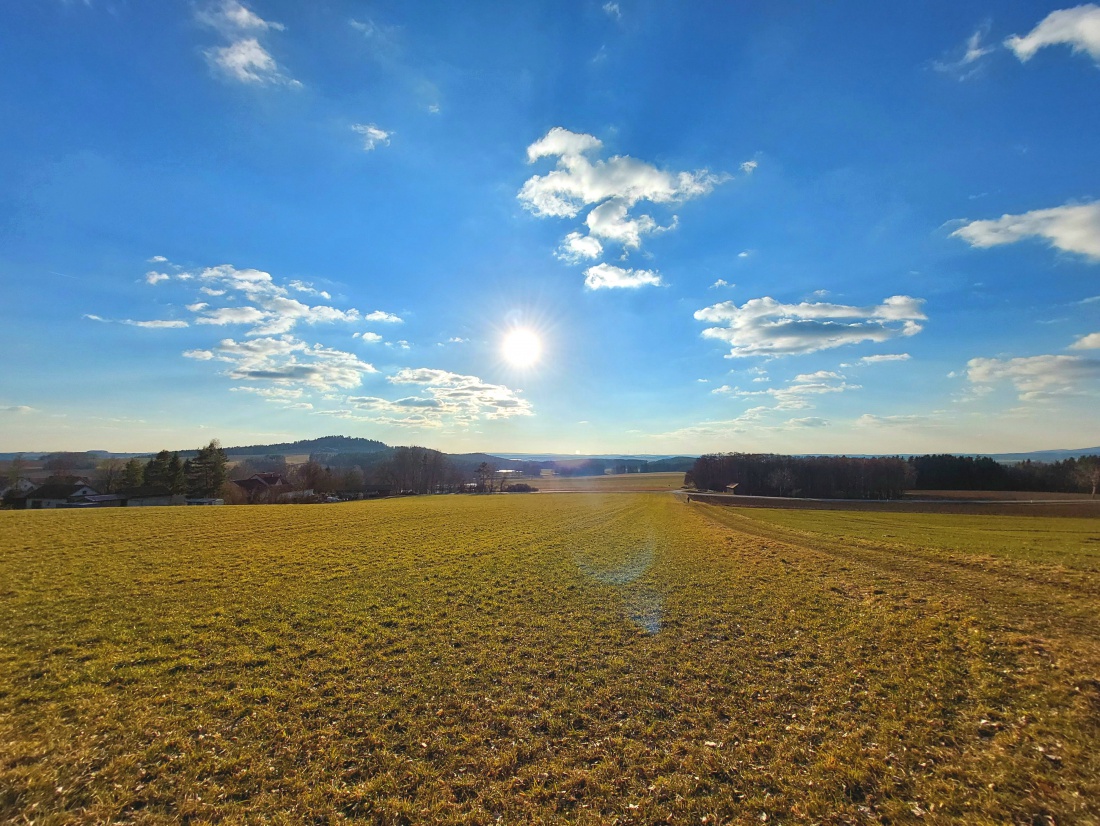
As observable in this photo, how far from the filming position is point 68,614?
1378 centimetres

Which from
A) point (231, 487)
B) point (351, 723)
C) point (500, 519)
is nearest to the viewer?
point (351, 723)

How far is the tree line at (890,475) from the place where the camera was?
9981 cm

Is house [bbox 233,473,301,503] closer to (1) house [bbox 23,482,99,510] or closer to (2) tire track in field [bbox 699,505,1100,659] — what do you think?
(1) house [bbox 23,482,99,510]

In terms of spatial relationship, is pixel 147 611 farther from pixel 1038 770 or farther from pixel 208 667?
Answer: pixel 1038 770

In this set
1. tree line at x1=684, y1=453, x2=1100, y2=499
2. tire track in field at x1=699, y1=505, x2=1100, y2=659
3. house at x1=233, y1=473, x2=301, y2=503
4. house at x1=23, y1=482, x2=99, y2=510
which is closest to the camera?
tire track in field at x1=699, y1=505, x2=1100, y2=659

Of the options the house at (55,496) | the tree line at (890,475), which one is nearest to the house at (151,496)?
the house at (55,496)

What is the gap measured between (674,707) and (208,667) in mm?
10905

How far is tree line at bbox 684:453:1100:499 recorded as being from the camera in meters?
99.8

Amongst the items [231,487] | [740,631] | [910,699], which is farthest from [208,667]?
[231,487]

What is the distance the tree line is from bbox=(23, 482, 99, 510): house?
5541 inches

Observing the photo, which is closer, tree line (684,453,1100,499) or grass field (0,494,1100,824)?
grass field (0,494,1100,824)

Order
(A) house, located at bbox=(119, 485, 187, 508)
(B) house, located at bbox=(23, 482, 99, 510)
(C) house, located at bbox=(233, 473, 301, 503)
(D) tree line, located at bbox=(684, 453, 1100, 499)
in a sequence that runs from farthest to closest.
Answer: (D) tree line, located at bbox=(684, 453, 1100, 499) → (C) house, located at bbox=(233, 473, 301, 503) → (A) house, located at bbox=(119, 485, 187, 508) → (B) house, located at bbox=(23, 482, 99, 510)

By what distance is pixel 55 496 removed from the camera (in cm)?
7506

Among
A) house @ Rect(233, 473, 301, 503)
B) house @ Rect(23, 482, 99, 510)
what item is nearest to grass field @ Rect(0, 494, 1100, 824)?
house @ Rect(233, 473, 301, 503)
